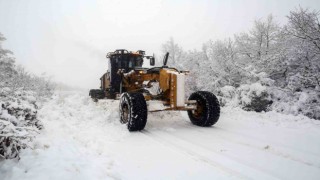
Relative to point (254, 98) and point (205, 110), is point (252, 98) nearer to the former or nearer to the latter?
point (254, 98)

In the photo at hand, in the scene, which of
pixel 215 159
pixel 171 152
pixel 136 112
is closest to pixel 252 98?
pixel 136 112

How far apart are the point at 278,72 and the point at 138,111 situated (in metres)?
11.9

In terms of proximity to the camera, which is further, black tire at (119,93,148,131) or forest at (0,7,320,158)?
forest at (0,7,320,158)

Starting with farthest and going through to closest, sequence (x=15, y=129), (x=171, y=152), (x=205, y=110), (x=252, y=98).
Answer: (x=252, y=98)
(x=205, y=110)
(x=171, y=152)
(x=15, y=129)

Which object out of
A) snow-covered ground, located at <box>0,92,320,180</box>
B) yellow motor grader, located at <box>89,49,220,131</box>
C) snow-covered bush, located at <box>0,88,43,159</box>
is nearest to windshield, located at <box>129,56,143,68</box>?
yellow motor grader, located at <box>89,49,220,131</box>

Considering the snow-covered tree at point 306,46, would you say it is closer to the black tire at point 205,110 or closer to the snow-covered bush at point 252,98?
the snow-covered bush at point 252,98

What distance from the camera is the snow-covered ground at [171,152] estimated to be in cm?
447

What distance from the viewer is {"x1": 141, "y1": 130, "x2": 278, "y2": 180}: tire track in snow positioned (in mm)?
4632

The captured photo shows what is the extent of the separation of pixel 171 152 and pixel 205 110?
3613 millimetres

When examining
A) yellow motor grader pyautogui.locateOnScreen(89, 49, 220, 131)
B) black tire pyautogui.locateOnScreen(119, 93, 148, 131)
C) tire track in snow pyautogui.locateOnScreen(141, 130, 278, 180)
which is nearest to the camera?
tire track in snow pyautogui.locateOnScreen(141, 130, 278, 180)

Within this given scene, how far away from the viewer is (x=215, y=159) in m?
5.47

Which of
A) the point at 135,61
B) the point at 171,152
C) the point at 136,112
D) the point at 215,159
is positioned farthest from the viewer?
the point at 135,61

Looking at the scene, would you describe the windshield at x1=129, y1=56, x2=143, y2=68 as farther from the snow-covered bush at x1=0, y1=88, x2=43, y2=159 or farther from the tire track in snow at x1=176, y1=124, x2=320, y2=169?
the snow-covered bush at x1=0, y1=88, x2=43, y2=159

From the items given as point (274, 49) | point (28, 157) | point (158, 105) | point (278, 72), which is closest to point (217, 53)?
point (274, 49)
